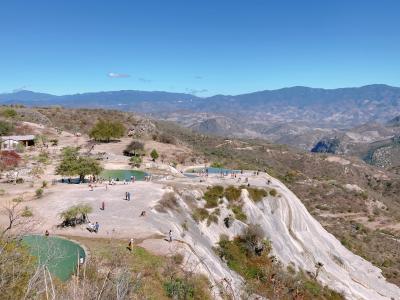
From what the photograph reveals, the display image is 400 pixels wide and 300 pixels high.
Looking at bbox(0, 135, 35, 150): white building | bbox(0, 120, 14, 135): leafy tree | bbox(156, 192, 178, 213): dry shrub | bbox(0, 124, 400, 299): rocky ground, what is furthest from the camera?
bbox(0, 120, 14, 135): leafy tree

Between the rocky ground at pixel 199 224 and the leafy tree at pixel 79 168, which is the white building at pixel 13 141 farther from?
the leafy tree at pixel 79 168

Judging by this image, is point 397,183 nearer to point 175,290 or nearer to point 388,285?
point 388,285

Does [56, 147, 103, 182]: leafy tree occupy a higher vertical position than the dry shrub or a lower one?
higher

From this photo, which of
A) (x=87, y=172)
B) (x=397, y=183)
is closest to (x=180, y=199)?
(x=87, y=172)

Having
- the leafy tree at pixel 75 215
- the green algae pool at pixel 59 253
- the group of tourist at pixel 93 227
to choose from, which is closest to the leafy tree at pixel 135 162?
the leafy tree at pixel 75 215

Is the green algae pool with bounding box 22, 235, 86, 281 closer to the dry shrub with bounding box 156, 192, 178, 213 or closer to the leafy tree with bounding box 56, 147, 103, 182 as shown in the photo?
the dry shrub with bounding box 156, 192, 178, 213

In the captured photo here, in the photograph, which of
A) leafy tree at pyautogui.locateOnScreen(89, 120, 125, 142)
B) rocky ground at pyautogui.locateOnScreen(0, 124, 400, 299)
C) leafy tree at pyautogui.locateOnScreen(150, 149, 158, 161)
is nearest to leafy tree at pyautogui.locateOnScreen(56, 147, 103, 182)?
rocky ground at pyautogui.locateOnScreen(0, 124, 400, 299)

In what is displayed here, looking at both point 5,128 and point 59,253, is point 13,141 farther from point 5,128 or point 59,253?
point 59,253
